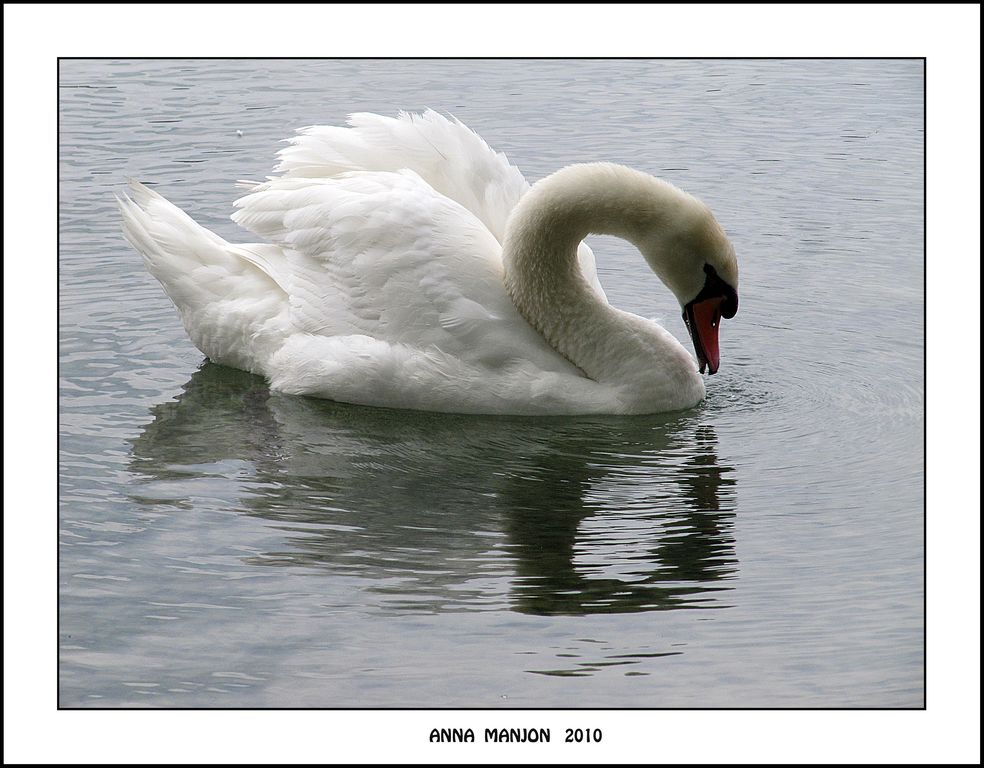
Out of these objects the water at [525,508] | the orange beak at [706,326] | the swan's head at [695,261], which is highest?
the swan's head at [695,261]

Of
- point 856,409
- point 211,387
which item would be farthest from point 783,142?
point 211,387

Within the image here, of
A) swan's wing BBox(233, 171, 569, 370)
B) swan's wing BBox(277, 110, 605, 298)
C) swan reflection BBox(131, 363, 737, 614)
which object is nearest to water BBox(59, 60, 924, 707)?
swan reflection BBox(131, 363, 737, 614)

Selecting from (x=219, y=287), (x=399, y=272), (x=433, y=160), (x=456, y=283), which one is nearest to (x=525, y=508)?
(x=456, y=283)

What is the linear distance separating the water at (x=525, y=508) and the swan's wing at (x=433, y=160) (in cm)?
132

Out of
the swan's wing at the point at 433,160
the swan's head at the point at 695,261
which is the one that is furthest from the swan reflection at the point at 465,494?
the swan's wing at the point at 433,160

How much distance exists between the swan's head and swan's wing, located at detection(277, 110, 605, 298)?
0.70 meters

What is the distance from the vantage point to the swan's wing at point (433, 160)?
29.1 ft

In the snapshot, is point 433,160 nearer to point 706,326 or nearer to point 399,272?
point 399,272

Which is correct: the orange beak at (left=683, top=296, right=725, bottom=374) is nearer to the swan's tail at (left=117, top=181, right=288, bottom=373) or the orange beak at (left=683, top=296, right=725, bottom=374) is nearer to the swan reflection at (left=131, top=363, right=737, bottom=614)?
the swan reflection at (left=131, top=363, right=737, bottom=614)

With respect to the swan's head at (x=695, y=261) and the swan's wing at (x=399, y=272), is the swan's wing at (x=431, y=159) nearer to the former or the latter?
the swan's wing at (x=399, y=272)

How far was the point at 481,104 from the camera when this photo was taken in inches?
567

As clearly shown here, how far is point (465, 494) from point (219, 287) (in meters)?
2.41

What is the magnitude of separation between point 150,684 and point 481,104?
9.61m

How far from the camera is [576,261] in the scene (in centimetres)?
851
